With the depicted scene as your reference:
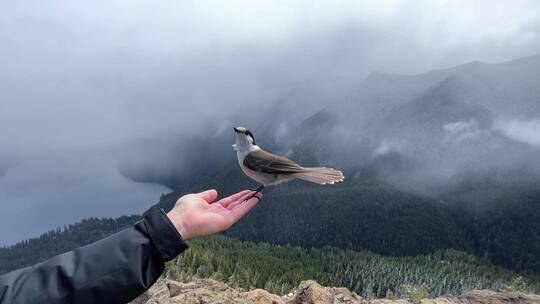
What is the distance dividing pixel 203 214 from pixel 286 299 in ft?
31.3

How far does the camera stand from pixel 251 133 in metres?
9.15

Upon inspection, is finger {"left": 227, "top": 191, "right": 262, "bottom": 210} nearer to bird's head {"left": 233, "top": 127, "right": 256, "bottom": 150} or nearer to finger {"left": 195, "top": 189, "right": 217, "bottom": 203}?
finger {"left": 195, "top": 189, "right": 217, "bottom": 203}

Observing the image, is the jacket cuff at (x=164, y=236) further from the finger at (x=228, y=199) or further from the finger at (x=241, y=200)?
the finger at (x=241, y=200)

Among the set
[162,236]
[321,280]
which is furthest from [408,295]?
[321,280]

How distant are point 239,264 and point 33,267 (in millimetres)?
102829

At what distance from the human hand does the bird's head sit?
5.70 feet

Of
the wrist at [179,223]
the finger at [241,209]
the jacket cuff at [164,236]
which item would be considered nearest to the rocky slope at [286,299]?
the finger at [241,209]

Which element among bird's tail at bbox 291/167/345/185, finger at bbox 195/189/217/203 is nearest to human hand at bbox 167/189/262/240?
finger at bbox 195/189/217/203

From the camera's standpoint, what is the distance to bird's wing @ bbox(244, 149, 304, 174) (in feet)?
29.3

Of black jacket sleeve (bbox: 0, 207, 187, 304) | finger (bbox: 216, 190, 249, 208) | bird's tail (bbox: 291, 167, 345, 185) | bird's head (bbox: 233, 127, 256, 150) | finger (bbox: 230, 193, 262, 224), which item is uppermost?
bird's head (bbox: 233, 127, 256, 150)

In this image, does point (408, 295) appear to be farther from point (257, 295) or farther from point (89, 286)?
point (89, 286)

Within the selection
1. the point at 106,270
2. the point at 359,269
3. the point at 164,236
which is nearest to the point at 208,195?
the point at 164,236

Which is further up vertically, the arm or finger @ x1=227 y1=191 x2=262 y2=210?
finger @ x1=227 y1=191 x2=262 y2=210

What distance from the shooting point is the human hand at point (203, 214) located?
6.30 meters
